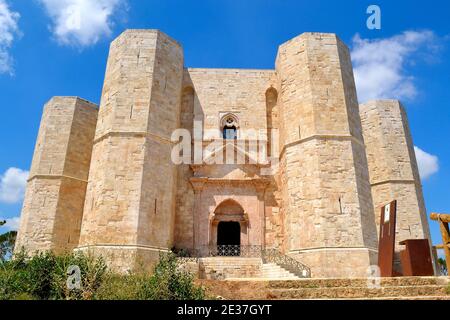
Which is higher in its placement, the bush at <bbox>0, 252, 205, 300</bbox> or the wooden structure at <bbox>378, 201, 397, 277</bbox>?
the wooden structure at <bbox>378, 201, 397, 277</bbox>

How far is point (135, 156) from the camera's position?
1192 cm

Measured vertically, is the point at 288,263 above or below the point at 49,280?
above

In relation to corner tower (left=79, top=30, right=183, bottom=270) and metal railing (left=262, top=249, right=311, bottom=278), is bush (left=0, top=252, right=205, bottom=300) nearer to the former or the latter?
corner tower (left=79, top=30, right=183, bottom=270)

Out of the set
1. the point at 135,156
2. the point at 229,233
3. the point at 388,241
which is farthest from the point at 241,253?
the point at 388,241

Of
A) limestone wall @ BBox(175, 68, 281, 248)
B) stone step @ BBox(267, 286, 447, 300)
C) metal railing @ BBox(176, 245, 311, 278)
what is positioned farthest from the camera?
limestone wall @ BBox(175, 68, 281, 248)

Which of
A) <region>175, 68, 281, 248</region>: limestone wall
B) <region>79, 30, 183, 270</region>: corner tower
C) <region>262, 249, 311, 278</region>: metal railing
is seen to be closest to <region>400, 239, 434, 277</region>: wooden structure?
<region>262, 249, 311, 278</region>: metal railing

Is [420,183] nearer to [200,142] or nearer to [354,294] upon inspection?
[200,142]

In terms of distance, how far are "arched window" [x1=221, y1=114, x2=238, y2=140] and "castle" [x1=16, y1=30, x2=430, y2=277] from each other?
68mm

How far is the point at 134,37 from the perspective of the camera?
13.7 meters

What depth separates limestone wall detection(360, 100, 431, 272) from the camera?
1466 centimetres

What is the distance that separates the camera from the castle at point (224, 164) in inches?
442

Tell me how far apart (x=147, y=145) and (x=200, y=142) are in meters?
3.17

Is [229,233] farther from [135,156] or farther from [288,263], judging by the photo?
[135,156]

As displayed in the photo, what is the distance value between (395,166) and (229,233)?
319 inches
